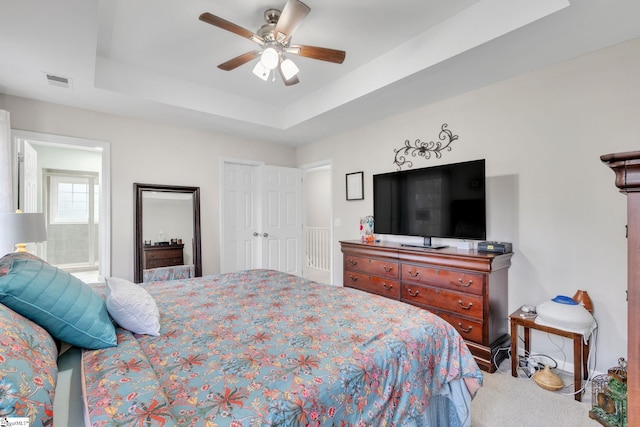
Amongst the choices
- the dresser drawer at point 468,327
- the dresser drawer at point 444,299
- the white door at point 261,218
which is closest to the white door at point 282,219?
the white door at point 261,218

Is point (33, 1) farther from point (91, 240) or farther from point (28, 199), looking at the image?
point (91, 240)

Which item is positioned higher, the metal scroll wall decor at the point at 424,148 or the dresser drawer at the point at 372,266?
the metal scroll wall decor at the point at 424,148

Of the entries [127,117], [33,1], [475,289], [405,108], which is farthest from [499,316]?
[127,117]

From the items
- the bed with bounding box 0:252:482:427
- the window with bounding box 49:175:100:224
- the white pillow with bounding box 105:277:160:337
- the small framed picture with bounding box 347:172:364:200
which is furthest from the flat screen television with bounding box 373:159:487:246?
the window with bounding box 49:175:100:224

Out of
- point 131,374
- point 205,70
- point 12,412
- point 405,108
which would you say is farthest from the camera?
point 405,108

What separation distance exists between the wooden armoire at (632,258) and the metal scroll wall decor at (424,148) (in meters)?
2.70

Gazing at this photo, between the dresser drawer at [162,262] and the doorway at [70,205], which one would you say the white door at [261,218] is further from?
the doorway at [70,205]

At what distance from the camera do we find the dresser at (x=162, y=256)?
12.2 feet

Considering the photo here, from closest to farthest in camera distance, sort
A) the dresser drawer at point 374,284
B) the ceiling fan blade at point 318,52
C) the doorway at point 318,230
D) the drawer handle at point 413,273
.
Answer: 1. the ceiling fan blade at point 318,52
2. the drawer handle at point 413,273
3. the dresser drawer at point 374,284
4. the doorway at point 318,230

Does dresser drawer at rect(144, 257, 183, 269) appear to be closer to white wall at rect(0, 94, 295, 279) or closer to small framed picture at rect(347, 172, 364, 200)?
white wall at rect(0, 94, 295, 279)

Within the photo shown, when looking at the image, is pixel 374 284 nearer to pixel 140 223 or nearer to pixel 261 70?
pixel 261 70

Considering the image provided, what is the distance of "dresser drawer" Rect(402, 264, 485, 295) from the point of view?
2.48 meters

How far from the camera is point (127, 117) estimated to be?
3611 mm

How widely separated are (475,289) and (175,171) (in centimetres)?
376
